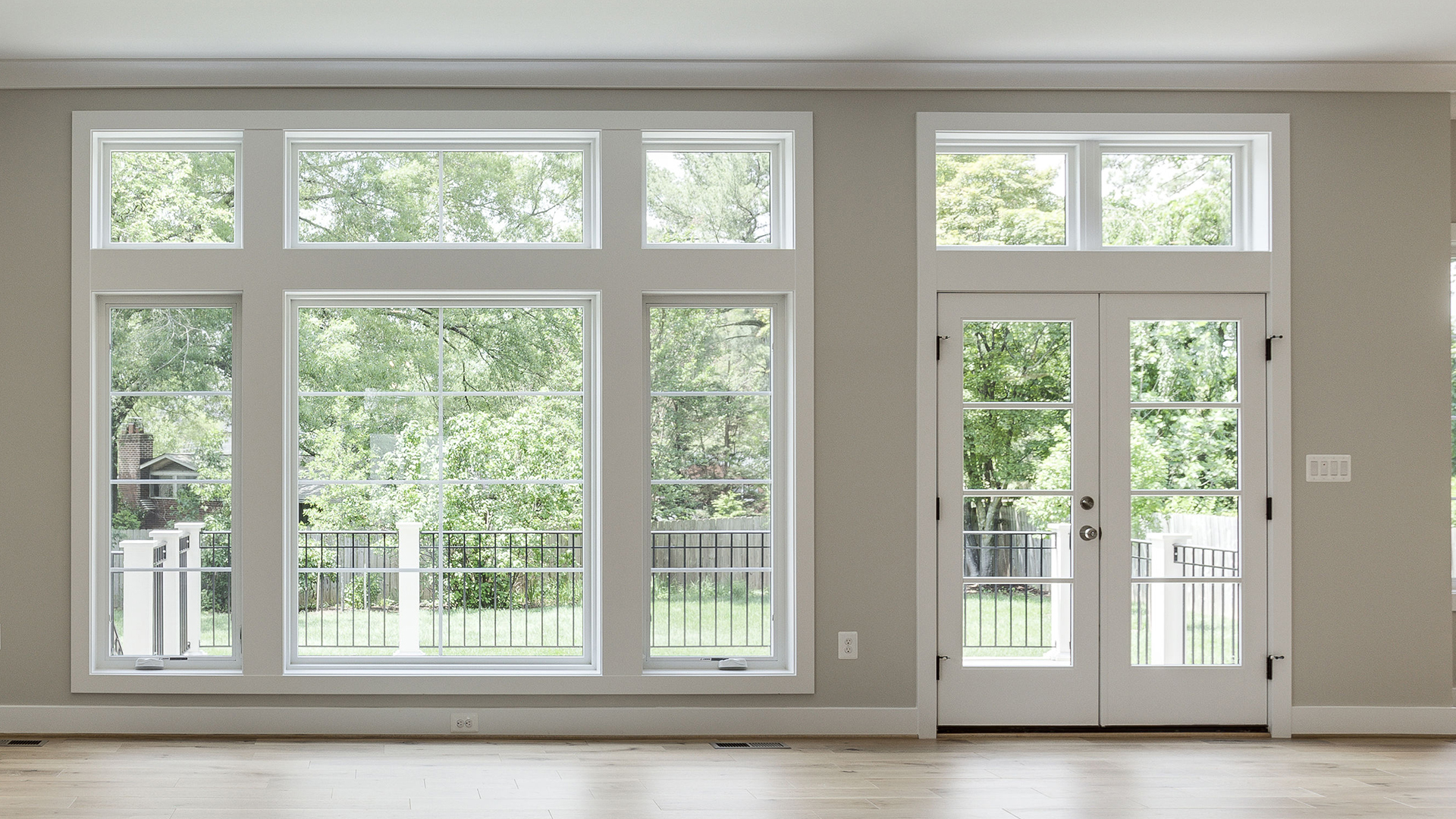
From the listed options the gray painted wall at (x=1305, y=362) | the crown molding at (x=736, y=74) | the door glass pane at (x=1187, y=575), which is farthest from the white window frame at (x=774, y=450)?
the door glass pane at (x=1187, y=575)

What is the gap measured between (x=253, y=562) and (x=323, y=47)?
2.14 m

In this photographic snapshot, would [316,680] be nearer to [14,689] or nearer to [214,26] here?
[14,689]

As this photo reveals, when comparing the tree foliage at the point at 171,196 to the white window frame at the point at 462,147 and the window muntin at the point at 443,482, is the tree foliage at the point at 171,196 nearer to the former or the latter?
the white window frame at the point at 462,147

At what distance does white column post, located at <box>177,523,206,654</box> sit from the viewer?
13.8ft

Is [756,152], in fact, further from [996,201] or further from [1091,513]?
[1091,513]

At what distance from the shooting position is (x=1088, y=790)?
136 inches

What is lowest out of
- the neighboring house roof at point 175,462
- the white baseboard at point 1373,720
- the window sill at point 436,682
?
the white baseboard at point 1373,720

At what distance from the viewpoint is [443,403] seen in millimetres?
4246

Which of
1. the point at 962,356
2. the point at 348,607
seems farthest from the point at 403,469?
the point at 962,356

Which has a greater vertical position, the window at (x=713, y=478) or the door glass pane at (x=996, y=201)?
the door glass pane at (x=996, y=201)

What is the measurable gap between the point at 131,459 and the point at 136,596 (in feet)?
1.94

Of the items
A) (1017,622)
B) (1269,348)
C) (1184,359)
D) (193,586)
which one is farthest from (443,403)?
(1269,348)

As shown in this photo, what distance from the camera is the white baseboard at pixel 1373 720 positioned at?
13.8 feet

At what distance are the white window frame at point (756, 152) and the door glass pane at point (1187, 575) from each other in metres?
1.95
